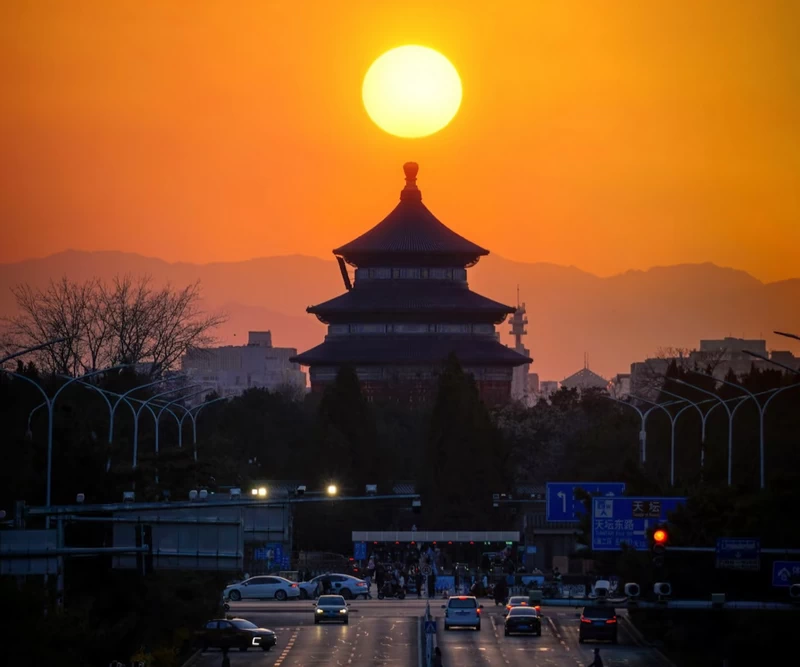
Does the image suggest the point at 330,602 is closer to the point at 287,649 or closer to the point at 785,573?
the point at 287,649

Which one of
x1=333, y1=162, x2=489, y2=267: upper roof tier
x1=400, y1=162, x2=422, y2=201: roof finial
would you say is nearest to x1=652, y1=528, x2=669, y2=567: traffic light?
x1=333, y1=162, x2=489, y2=267: upper roof tier

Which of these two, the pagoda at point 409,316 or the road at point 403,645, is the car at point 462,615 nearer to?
the road at point 403,645

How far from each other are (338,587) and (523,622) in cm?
2055

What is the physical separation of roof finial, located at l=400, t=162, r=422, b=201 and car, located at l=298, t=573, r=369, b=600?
83.3 metres

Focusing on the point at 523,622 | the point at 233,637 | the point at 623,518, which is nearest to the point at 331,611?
the point at 523,622

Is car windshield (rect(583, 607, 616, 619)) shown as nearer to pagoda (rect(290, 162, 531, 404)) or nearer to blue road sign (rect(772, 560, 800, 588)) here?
blue road sign (rect(772, 560, 800, 588))

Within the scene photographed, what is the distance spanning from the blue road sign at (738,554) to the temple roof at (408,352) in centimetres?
9979

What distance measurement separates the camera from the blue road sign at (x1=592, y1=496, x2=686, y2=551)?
223ft

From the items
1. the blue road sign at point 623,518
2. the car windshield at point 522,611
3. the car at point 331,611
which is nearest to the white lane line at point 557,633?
the car windshield at point 522,611

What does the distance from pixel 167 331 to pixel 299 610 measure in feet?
158

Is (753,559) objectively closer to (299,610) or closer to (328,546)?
(299,610)

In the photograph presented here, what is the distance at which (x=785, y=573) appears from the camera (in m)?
54.2

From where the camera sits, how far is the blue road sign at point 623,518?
67.9 meters

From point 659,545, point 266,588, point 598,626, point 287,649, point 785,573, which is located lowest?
point 287,649
